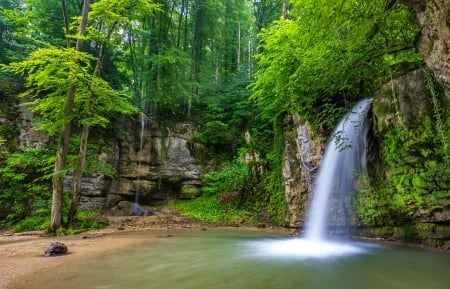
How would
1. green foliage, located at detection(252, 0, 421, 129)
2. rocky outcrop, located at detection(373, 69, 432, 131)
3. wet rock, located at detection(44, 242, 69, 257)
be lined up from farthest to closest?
rocky outcrop, located at detection(373, 69, 432, 131)
wet rock, located at detection(44, 242, 69, 257)
green foliage, located at detection(252, 0, 421, 129)

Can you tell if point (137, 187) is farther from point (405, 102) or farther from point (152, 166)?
point (405, 102)

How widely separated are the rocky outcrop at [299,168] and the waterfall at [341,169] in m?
0.40

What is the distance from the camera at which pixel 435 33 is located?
354 centimetres

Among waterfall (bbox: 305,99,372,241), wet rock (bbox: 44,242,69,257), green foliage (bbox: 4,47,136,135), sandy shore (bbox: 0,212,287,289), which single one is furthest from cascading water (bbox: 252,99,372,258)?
green foliage (bbox: 4,47,136,135)

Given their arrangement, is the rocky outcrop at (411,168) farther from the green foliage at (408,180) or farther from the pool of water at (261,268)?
the pool of water at (261,268)

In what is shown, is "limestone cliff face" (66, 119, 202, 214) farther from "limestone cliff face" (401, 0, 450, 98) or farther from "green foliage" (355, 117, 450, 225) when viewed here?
"limestone cliff face" (401, 0, 450, 98)

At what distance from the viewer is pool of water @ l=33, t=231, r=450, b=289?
3959 mm

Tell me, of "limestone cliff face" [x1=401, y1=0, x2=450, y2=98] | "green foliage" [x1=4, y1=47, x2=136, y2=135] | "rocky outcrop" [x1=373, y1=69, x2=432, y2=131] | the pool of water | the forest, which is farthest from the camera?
"green foliage" [x1=4, y1=47, x2=136, y2=135]

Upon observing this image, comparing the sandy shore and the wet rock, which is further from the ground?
the wet rock

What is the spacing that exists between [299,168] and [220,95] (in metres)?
8.63

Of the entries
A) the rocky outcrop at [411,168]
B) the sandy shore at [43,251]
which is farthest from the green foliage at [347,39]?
the sandy shore at [43,251]

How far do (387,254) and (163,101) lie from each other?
12597 mm

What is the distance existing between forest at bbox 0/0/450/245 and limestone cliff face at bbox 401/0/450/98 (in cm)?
91

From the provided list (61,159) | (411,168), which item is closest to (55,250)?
(61,159)
